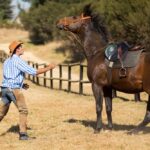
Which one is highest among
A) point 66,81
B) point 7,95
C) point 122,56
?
point 122,56

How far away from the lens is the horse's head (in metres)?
10.4

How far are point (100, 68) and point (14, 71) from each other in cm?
173

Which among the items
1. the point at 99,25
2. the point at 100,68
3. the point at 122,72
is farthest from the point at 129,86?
the point at 99,25

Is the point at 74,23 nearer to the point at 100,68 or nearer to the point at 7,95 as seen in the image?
the point at 100,68

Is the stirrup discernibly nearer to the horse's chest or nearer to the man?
the horse's chest

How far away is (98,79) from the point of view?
959cm

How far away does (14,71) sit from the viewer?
890 centimetres

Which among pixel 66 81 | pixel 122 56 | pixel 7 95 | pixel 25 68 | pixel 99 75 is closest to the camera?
pixel 25 68

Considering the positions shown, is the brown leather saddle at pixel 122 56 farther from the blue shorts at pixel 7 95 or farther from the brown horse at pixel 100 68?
the blue shorts at pixel 7 95

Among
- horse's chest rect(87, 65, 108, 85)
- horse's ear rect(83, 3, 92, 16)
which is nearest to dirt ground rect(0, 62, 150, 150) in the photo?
horse's chest rect(87, 65, 108, 85)

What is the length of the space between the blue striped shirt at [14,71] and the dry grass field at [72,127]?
1.06m

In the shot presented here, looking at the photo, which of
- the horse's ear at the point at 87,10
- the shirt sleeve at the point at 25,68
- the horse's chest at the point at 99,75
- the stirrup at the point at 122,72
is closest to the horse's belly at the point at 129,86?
the stirrup at the point at 122,72

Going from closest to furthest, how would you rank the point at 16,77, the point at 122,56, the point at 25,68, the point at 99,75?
the point at 25,68 → the point at 16,77 → the point at 122,56 → the point at 99,75

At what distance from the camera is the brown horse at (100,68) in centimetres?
910
